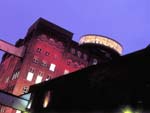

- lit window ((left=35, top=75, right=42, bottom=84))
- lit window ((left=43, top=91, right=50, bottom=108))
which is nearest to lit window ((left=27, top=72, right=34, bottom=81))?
lit window ((left=35, top=75, right=42, bottom=84))

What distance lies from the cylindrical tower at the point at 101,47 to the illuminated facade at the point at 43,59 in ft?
3.99

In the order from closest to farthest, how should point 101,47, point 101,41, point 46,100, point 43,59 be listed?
point 46,100 < point 43,59 < point 101,47 < point 101,41

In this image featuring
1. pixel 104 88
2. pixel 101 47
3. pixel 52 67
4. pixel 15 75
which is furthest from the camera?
pixel 101 47

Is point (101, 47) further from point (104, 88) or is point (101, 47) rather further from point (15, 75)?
point (104, 88)

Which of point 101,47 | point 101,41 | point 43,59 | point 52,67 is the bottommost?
point 52,67

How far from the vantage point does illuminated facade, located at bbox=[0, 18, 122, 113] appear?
72.2 metres

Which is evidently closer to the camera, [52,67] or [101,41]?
[52,67]

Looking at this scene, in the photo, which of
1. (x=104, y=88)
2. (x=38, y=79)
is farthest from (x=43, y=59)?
(x=104, y=88)

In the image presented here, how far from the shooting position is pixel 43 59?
75.9 m

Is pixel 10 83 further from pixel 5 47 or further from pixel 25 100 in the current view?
pixel 25 100

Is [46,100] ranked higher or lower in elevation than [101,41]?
lower

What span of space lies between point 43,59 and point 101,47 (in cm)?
2159

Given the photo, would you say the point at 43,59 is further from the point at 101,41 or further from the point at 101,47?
the point at 101,41

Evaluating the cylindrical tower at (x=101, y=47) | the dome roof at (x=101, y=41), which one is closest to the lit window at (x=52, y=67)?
the cylindrical tower at (x=101, y=47)
